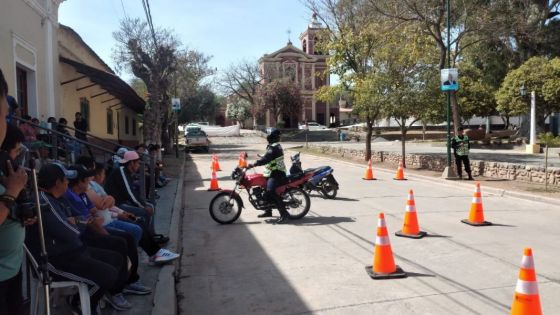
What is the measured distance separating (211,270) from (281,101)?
54476mm

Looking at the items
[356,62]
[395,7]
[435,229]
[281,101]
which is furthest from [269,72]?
[435,229]

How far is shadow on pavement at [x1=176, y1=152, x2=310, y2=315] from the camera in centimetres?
541

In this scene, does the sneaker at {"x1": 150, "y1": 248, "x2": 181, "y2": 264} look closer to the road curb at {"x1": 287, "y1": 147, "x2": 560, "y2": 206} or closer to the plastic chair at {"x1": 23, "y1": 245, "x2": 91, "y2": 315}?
the plastic chair at {"x1": 23, "y1": 245, "x2": 91, "y2": 315}

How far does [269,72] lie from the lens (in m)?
69.8

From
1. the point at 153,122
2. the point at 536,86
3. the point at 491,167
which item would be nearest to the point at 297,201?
the point at 491,167

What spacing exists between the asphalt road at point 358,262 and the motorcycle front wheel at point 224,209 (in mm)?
180

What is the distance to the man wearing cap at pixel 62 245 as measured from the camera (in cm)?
385

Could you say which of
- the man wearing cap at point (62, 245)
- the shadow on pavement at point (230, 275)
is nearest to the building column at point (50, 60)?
the shadow on pavement at point (230, 275)

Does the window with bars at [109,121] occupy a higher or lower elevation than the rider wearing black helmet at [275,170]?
higher

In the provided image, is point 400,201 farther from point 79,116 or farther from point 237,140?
point 237,140

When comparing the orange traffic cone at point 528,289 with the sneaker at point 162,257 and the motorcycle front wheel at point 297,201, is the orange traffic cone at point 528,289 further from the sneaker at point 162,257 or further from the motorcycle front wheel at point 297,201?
the motorcycle front wheel at point 297,201

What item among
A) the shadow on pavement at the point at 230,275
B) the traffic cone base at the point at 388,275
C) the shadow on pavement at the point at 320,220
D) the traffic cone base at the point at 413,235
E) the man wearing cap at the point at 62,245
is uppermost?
the man wearing cap at the point at 62,245

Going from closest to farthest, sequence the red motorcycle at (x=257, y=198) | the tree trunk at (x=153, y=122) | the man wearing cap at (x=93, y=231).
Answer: the man wearing cap at (x=93, y=231) → the red motorcycle at (x=257, y=198) → the tree trunk at (x=153, y=122)

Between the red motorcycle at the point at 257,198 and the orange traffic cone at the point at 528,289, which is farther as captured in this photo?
the red motorcycle at the point at 257,198
